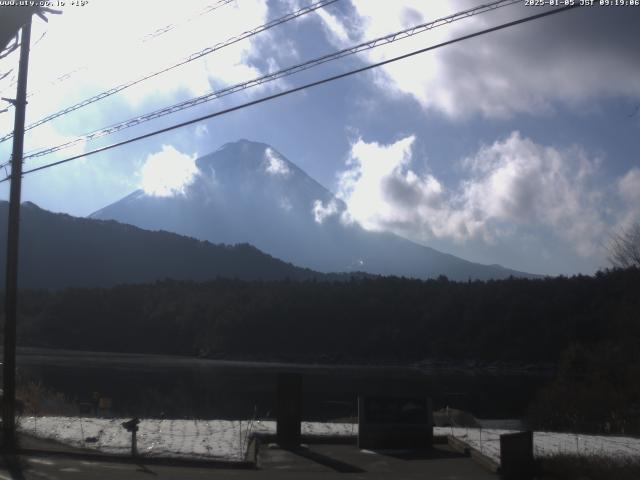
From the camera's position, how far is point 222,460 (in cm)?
1341

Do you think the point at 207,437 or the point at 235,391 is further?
the point at 235,391

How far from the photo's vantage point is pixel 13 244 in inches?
641

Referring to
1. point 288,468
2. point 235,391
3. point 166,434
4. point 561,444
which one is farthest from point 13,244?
point 235,391

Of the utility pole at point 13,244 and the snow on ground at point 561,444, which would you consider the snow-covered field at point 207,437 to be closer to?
the snow on ground at point 561,444

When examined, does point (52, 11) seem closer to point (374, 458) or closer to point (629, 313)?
point (374, 458)

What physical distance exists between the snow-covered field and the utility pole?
94 cm

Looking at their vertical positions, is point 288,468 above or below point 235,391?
above

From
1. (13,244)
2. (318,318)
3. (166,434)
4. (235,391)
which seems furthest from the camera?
(318,318)

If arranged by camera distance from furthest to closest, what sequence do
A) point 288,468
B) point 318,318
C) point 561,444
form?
point 318,318, point 561,444, point 288,468

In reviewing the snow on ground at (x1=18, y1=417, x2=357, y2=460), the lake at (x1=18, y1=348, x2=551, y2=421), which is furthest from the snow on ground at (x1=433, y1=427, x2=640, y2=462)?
Result: the lake at (x1=18, y1=348, x2=551, y2=421)

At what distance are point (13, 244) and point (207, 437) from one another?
5.73 m

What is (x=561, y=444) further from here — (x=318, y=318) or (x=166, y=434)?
(x=318, y=318)

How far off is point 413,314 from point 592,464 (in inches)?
4705

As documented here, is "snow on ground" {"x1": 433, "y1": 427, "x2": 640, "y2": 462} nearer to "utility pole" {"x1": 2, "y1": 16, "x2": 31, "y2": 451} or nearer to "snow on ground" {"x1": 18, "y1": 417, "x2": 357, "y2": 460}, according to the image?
"snow on ground" {"x1": 18, "y1": 417, "x2": 357, "y2": 460}
